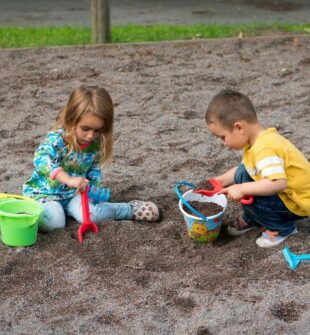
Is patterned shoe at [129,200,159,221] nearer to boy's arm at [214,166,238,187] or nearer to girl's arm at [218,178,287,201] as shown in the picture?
boy's arm at [214,166,238,187]

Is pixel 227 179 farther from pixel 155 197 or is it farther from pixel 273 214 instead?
pixel 155 197

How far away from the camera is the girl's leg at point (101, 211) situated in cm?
326

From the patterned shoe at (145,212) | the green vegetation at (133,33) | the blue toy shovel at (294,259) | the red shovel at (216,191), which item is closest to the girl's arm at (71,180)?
the patterned shoe at (145,212)

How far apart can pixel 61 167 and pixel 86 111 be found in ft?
0.99

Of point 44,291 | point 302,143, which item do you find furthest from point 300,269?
point 302,143

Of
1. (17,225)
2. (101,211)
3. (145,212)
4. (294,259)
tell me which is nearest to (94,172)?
(101,211)

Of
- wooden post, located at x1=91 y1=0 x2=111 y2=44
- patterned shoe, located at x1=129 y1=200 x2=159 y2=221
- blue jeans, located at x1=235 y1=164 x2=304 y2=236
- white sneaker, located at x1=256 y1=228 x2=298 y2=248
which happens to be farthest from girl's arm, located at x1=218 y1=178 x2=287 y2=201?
wooden post, located at x1=91 y1=0 x2=111 y2=44

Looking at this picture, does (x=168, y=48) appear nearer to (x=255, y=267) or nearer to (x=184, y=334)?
(x=255, y=267)

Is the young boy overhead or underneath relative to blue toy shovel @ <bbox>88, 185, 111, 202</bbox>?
overhead

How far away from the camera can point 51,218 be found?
3.15m

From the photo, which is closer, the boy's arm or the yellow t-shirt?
the yellow t-shirt

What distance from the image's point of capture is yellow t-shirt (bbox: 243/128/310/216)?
282 cm

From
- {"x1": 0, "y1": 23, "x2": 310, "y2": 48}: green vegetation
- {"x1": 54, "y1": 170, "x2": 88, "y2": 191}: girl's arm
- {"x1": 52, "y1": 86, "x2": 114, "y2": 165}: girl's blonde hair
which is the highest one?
{"x1": 52, "y1": 86, "x2": 114, "y2": 165}: girl's blonde hair

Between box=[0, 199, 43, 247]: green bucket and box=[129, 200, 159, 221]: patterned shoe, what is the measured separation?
18.9 inches
